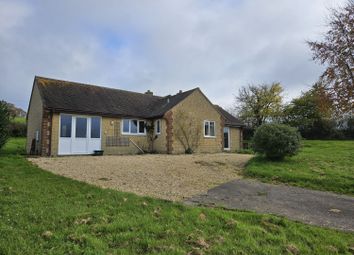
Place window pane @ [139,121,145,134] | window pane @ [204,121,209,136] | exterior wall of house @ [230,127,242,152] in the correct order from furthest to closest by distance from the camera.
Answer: exterior wall of house @ [230,127,242,152] → window pane @ [204,121,209,136] → window pane @ [139,121,145,134]

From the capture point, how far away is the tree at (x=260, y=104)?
40.3m

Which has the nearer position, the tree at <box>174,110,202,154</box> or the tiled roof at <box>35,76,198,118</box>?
the tiled roof at <box>35,76,198,118</box>

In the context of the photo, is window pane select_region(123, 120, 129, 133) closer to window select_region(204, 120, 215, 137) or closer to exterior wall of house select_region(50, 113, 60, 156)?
exterior wall of house select_region(50, 113, 60, 156)

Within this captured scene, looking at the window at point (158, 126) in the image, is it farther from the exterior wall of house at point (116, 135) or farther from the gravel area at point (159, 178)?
the gravel area at point (159, 178)


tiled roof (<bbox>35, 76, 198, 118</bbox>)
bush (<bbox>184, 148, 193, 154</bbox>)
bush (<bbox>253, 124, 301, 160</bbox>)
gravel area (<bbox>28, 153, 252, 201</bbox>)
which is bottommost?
gravel area (<bbox>28, 153, 252, 201</bbox>)

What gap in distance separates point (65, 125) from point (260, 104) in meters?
30.5

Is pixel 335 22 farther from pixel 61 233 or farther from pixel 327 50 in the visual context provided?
pixel 61 233

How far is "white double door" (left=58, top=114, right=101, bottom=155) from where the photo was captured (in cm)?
1764

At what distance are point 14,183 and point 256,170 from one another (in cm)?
904

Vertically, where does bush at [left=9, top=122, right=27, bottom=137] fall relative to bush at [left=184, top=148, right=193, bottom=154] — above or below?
above

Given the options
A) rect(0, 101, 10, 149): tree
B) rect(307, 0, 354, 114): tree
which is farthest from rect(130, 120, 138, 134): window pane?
rect(307, 0, 354, 114): tree

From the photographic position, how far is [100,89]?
2300 centimetres

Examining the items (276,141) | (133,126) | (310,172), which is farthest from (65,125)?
Answer: (310,172)

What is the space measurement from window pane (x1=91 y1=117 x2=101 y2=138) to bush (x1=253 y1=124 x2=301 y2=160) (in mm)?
10645
